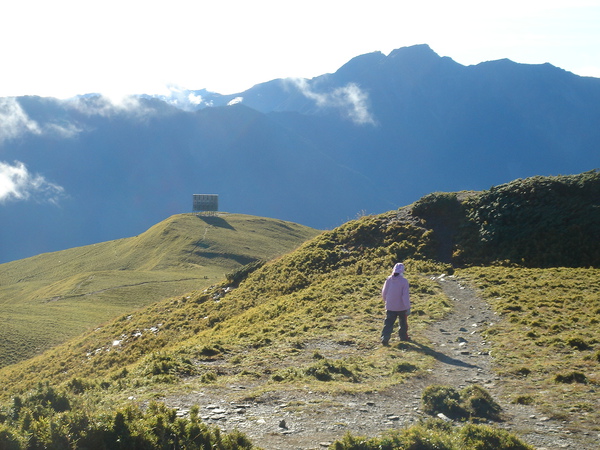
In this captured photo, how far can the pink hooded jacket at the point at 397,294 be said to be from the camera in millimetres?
15008

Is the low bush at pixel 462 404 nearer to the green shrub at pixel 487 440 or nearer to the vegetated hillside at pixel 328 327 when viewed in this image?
the vegetated hillside at pixel 328 327

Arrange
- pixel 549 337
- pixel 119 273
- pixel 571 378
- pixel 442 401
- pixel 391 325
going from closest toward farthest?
pixel 442 401
pixel 571 378
pixel 549 337
pixel 391 325
pixel 119 273

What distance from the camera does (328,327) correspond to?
59.4 feet

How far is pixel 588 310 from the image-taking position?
1708cm

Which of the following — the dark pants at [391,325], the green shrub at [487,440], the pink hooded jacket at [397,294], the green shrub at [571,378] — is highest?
the pink hooded jacket at [397,294]

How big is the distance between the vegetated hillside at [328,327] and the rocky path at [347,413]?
0.43 meters

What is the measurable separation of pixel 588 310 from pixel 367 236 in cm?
1705

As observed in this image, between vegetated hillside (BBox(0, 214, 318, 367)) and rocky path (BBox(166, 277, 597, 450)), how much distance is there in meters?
30.7

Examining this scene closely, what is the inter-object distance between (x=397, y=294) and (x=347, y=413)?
Answer: 641cm

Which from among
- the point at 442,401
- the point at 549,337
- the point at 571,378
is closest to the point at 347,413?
the point at 442,401

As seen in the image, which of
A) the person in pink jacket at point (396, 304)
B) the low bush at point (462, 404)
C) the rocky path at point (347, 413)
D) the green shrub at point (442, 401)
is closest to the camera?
the rocky path at point (347, 413)

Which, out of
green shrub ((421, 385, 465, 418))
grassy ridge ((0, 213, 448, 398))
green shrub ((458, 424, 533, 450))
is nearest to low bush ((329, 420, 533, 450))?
green shrub ((458, 424, 533, 450))

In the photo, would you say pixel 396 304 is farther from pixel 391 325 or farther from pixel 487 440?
pixel 487 440

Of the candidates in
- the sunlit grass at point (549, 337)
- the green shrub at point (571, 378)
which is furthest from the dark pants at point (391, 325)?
the green shrub at point (571, 378)
